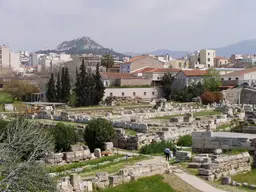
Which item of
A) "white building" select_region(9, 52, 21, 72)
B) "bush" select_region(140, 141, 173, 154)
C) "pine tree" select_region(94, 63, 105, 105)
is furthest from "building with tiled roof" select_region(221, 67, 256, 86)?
"white building" select_region(9, 52, 21, 72)

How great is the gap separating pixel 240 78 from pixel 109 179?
6122 centimetres

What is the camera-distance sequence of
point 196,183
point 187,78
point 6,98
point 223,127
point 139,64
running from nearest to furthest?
point 196,183, point 223,127, point 6,98, point 187,78, point 139,64

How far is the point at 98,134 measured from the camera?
2802 centimetres

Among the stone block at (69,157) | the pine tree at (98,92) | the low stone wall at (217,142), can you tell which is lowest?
the stone block at (69,157)

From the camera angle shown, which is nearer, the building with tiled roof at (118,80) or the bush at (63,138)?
the bush at (63,138)

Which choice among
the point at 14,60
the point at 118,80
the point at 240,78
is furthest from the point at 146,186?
the point at 14,60

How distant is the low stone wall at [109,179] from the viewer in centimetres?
1535

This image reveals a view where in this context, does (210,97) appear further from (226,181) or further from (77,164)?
(226,181)

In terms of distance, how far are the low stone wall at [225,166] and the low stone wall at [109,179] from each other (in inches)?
53.4

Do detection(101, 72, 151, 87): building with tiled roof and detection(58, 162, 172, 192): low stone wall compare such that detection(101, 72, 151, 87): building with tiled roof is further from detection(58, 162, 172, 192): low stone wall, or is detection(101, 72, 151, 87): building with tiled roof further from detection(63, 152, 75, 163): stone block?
detection(58, 162, 172, 192): low stone wall

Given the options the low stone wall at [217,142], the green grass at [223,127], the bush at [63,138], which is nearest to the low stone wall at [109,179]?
the low stone wall at [217,142]

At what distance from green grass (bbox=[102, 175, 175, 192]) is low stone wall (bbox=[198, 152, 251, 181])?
1942 mm

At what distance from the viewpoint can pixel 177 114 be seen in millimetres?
45625

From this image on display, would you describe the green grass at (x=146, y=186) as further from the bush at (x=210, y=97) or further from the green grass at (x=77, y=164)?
the bush at (x=210, y=97)
